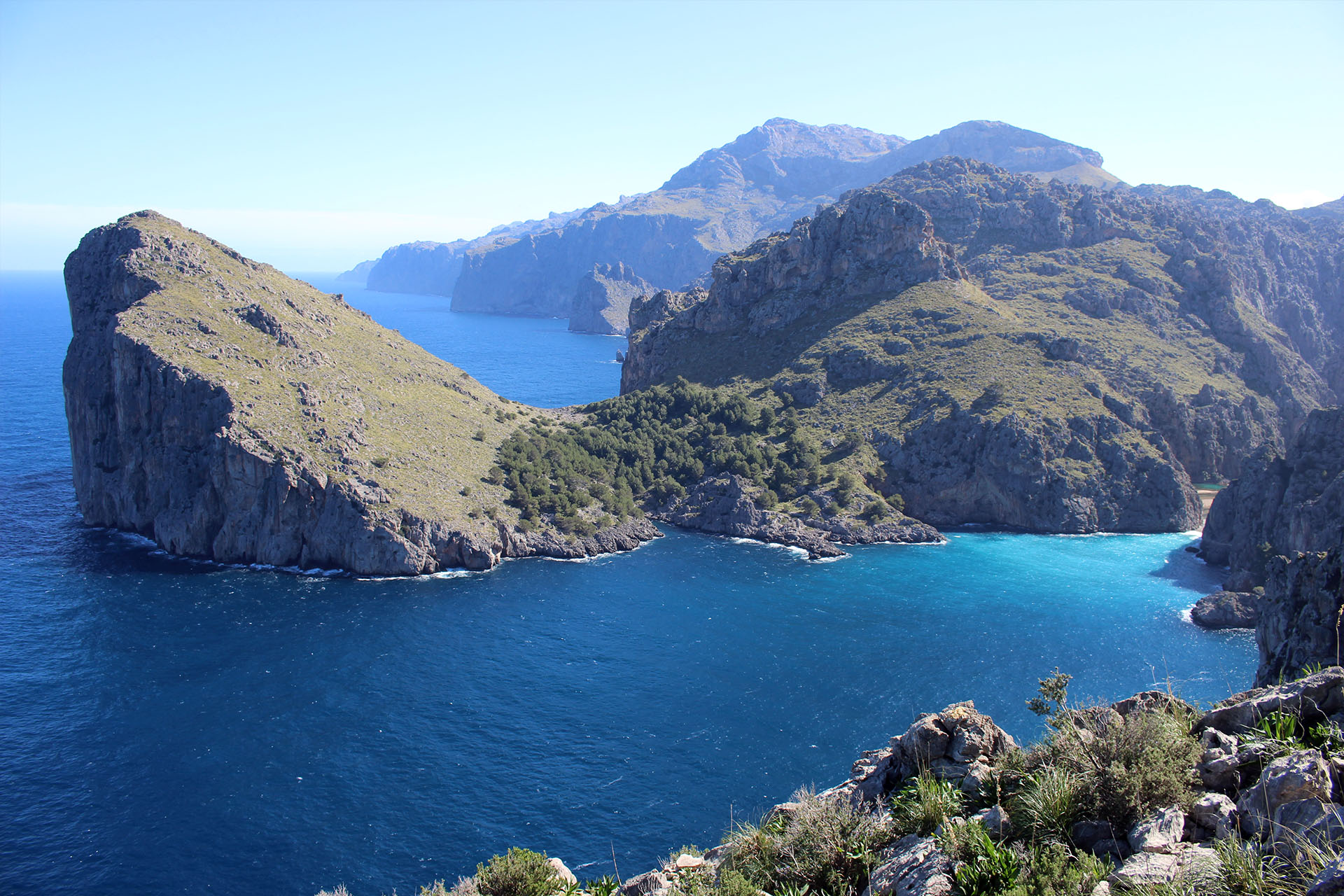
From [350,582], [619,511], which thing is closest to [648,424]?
[619,511]

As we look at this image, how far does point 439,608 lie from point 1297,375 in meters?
147

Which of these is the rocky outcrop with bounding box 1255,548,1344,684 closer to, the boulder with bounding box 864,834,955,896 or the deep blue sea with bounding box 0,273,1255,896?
the deep blue sea with bounding box 0,273,1255,896

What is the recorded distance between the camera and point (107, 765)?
43.8m

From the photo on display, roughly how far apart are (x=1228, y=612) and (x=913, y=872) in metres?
68.2

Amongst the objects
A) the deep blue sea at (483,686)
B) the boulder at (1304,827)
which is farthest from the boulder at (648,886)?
the deep blue sea at (483,686)

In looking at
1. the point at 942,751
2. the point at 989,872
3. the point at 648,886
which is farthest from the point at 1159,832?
the point at 648,886

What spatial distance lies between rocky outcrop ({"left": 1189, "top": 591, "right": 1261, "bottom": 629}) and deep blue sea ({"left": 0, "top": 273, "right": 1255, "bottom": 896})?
81.7 inches

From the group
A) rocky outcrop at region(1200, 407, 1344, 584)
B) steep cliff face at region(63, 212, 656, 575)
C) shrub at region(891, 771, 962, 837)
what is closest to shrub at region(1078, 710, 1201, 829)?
shrub at region(891, 771, 962, 837)

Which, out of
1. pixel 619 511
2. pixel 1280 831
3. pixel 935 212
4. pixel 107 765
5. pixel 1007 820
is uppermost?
pixel 935 212

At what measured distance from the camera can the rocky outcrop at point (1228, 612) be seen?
217 ft

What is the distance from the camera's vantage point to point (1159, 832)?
480 inches

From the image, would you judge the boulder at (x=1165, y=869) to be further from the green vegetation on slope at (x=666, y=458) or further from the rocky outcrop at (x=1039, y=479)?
the rocky outcrop at (x=1039, y=479)

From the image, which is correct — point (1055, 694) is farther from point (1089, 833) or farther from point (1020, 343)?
point (1020, 343)

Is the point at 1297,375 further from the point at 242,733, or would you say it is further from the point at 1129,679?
the point at 242,733
